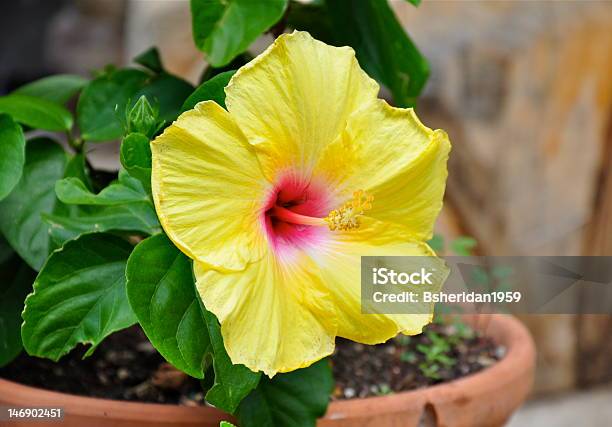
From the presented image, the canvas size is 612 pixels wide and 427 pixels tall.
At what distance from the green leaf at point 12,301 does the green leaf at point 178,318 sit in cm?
27

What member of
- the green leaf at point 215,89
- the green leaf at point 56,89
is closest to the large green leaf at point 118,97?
the green leaf at point 56,89

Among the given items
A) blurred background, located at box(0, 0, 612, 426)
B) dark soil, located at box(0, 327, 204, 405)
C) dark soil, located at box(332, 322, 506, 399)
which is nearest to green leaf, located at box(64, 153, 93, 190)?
dark soil, located at box(0, 327, 204, 405)

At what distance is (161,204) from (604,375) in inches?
72.6

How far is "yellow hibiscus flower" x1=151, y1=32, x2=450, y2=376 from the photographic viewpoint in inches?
24.4

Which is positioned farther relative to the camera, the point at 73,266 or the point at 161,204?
A: the point at 73,266

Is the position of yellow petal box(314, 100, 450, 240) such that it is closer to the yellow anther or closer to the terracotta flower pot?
the yellow anther

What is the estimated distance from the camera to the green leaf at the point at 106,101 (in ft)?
3.04

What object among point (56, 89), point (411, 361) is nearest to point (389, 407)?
point (411, 361)

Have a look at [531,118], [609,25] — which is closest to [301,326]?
[531,118]

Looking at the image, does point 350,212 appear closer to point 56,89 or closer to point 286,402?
point 286,402

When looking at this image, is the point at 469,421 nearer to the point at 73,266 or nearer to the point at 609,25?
the point at 73,266

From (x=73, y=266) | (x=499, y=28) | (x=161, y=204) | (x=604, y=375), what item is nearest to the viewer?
Result: (x=161, y=204)

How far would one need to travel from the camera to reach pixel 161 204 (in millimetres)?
605

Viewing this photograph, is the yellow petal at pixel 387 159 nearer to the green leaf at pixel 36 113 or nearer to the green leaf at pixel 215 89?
the green leaf at pixel 215 89
